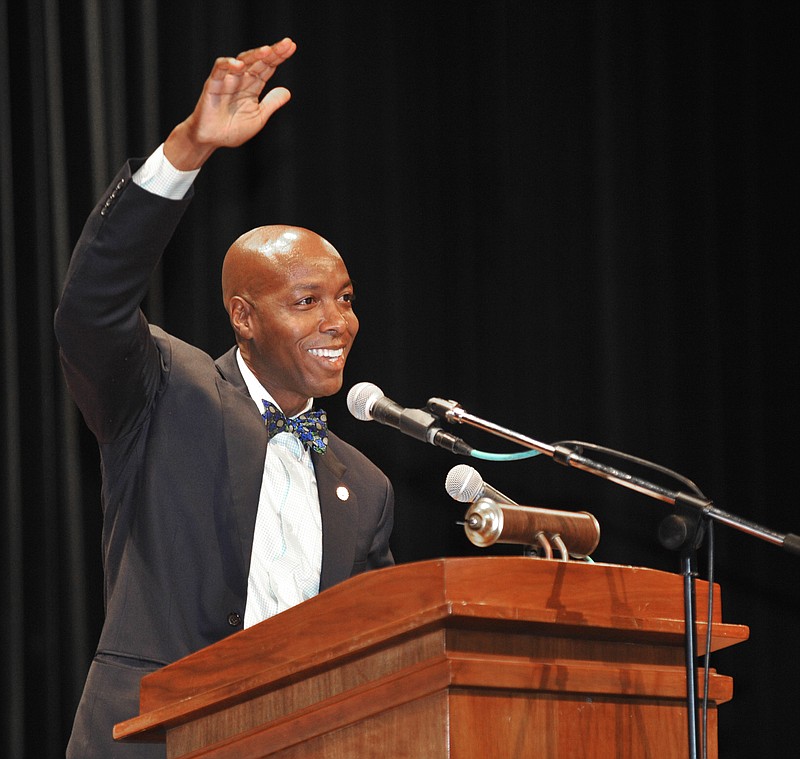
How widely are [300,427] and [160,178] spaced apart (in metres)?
0.92

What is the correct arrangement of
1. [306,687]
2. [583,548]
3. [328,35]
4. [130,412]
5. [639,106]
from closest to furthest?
[306,687] → [583,548] → [130,412] → [328,35] → [639,106]

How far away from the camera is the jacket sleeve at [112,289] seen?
2.08 metres

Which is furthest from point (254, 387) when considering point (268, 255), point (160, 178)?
point (160, 178)

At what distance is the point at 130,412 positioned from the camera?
8.29 feet

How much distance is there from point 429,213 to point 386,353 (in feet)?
1.77

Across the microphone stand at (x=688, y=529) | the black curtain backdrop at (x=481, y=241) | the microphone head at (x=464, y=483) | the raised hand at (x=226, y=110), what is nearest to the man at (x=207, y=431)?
the raised hand at (x=226, y=110)

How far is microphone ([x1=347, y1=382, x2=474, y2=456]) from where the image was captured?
1.97 meters

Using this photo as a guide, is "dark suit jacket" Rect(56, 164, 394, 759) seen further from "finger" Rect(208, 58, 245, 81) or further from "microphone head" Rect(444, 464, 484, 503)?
"microphone head" Rect(444, 464, 484, 503)

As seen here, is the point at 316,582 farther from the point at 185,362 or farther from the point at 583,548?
the point at 583,548

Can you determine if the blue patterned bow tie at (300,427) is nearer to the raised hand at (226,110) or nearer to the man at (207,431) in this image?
the man at (207,431)

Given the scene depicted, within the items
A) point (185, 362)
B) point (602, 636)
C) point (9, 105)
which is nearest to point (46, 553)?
point (185, 362)

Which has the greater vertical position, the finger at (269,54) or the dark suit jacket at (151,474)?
the finger at (269,54)

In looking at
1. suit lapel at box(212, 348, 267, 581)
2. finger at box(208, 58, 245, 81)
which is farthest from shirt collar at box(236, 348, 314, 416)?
finger at box(208, 58, 245, 81)

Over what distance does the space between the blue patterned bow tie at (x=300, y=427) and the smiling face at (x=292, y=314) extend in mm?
66
